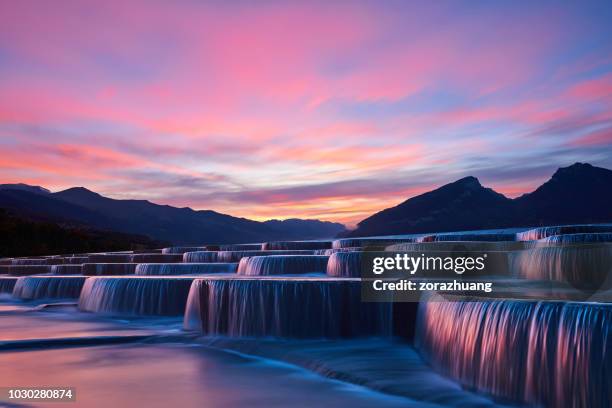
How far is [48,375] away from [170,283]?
7.63m

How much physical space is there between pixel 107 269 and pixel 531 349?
69.8ft

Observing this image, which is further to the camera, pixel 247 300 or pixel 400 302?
pixel 247 300

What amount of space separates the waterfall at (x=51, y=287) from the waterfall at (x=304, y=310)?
1075 centimetres

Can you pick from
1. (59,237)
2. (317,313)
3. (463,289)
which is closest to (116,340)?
(317,313)

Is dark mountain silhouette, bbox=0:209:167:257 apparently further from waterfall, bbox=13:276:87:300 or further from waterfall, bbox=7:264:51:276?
waterfall, bbox=13:276:87:300

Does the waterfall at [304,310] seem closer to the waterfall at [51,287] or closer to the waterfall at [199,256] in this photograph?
the waterfall at [51,287]

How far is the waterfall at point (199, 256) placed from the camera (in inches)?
1284

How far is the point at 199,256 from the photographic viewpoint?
32.9 m

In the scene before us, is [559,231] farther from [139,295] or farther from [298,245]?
[139,295]

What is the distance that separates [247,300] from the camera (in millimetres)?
14016

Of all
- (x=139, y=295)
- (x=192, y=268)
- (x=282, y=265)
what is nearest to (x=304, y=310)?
(x=139, y=295)

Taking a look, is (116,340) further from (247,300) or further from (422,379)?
(422,379)

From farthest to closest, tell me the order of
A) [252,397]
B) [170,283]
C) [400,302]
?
[170,283] → [400,302] → [252,397]

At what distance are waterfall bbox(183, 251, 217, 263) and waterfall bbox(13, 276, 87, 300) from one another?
29.6 feet
